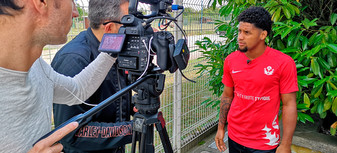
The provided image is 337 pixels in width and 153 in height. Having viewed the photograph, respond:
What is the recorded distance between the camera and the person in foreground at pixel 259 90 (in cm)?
199

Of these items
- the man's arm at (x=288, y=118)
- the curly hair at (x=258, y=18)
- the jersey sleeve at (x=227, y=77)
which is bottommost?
A: the man's arm at (x=288, y=118)

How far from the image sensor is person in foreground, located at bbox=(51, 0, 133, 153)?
1.42m

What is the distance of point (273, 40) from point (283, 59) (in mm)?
822

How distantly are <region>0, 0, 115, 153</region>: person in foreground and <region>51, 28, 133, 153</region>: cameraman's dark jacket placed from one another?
36cm

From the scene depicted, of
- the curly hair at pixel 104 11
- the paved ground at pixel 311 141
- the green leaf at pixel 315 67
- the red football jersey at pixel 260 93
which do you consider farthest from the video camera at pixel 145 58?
the paved ground at pixel 311 141

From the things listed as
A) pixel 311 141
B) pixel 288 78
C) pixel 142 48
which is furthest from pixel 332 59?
pixel 142 48

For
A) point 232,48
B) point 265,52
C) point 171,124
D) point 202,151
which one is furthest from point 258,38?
point 202,151

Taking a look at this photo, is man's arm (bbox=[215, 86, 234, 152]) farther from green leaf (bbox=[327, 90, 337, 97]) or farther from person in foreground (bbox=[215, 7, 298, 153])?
green leaf (bbox=[327, 90, 337, 97])

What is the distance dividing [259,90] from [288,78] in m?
0.24

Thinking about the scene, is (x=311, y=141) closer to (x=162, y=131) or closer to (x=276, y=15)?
(x=276, y=15)

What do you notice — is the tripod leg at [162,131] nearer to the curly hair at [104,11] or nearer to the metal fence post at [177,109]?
the curly hair at [104,11]

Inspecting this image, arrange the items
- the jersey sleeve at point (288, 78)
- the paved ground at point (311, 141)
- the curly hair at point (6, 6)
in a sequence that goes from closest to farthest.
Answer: the curly hair at point (6, 6) → the jersey sleeve at point (288, 78) → the paved ground at point (311, 141)

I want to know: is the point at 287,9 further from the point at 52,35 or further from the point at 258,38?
the point at 52,35

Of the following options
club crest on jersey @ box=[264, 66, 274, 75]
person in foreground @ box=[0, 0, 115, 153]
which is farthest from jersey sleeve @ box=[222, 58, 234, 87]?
person in foreground @ box=[0, 0, 115, 153]
